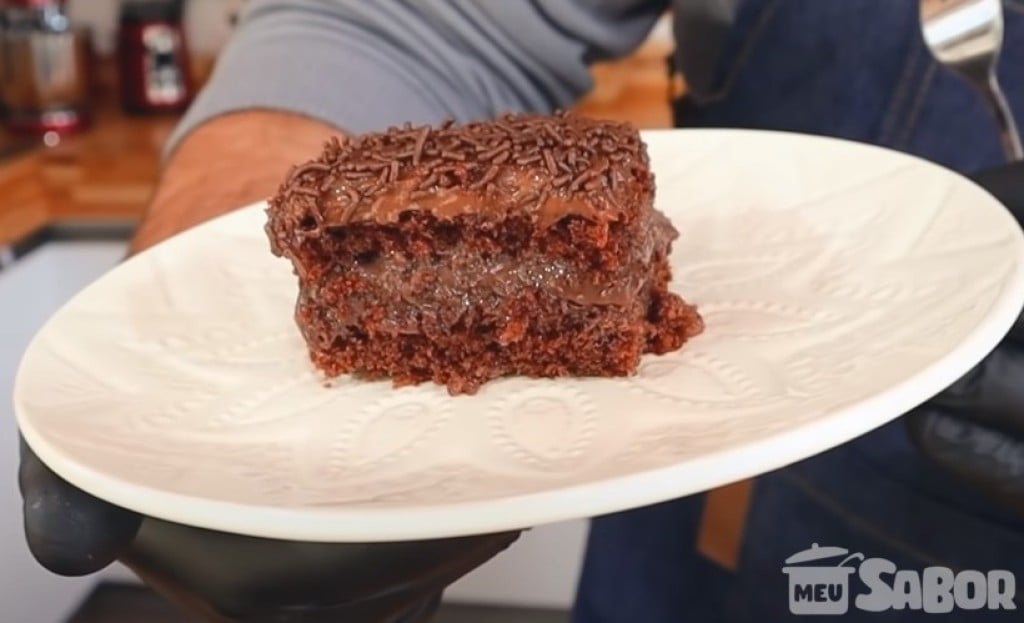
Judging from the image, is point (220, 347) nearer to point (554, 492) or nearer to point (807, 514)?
point (554, 492)

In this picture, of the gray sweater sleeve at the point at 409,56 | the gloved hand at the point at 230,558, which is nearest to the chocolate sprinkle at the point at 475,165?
the gloved hand at the point at 230,558

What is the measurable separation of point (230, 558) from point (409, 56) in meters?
0.73

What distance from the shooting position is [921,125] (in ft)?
3.60

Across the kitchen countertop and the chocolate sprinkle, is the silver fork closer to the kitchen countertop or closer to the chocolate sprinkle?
the chocolate sprinkle

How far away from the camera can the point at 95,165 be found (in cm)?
199

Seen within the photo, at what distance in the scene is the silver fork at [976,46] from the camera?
0.97m

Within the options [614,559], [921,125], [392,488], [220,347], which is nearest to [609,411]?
[392,488]

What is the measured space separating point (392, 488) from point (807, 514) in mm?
630

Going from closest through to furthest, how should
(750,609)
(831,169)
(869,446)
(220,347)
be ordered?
(220,347), (831,169), (869,446), (750,609)

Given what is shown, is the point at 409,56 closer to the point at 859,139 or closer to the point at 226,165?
the point at 226,165

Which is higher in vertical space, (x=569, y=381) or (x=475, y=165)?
(x=475, y=165)

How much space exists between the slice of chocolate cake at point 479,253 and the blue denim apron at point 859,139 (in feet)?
1.27

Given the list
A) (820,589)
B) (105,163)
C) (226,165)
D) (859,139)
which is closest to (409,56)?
(226,165)

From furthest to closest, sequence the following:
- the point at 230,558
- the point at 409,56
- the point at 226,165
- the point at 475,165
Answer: the point at 409,56 < the point at 226,165 < the point at 475,165 < the point at 230,558
